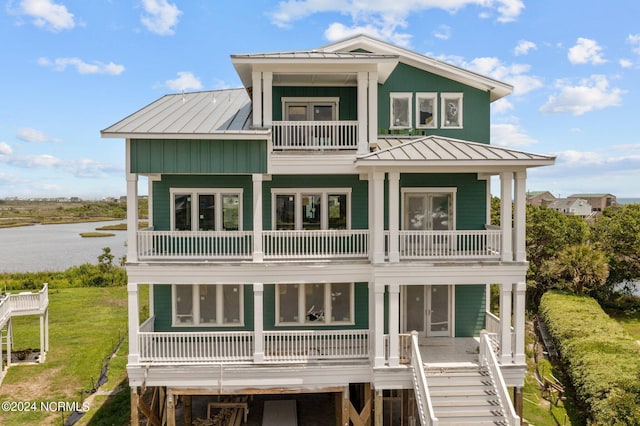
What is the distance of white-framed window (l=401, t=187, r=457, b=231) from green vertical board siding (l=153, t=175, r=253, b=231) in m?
5.57

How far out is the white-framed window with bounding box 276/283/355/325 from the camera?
599 inches

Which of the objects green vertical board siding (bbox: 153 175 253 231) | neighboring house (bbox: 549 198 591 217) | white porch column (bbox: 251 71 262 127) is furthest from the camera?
neighboring house (bbox: 549 198 591 217)

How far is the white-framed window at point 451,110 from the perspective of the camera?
15.9 metres

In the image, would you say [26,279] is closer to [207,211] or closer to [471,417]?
[207,211]

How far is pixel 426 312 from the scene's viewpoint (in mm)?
15703

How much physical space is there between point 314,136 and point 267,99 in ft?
6.14

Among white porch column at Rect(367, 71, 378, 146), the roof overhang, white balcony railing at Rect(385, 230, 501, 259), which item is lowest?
white balcony railing at Rect(385, 230, 501, 259)

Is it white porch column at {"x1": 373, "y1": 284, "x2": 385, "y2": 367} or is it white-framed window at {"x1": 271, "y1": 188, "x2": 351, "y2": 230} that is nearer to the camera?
white porch column at {"x1": 373, "y1": 284, "x2": 385, "y2": 367}

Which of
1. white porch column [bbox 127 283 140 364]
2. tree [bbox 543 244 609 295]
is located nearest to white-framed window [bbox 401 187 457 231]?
white porch column [bbox 127 283 140 364]

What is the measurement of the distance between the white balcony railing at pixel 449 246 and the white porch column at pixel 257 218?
397 cm

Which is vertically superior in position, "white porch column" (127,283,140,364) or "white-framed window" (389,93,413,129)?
"white-framed window" (389,93,413,129)

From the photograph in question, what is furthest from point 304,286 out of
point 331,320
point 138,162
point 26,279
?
point 26,279

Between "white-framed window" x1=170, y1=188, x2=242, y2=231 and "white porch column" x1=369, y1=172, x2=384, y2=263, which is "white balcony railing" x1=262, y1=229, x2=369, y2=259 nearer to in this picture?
"white porch column" x1=369, y1=172, x2=384, y2=263

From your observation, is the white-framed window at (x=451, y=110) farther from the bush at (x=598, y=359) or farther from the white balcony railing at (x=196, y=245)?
the bush at (x=598, y=359)
